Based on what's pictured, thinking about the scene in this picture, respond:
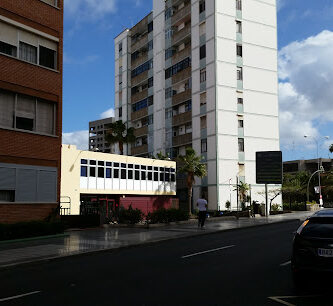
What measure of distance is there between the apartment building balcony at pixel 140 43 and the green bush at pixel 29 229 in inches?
2152

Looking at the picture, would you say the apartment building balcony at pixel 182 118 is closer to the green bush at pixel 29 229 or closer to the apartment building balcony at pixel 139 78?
the apartment building balcony at pixel 139 78

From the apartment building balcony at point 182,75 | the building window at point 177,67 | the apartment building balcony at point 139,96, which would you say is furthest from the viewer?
the apartment building balcony at point 139,96

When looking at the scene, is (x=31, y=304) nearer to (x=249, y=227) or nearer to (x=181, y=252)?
(x=181, y=252)

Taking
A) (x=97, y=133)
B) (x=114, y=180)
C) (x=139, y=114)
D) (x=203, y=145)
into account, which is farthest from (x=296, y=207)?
(x=97, y=133)

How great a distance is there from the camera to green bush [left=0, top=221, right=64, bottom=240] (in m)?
16.6

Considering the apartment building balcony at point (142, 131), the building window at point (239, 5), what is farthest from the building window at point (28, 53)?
the apartment building balcony at point (142, 131)

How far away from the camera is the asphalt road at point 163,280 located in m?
6.86

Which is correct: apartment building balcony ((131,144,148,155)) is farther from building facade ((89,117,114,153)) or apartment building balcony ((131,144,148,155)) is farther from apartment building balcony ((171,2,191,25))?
building facade ((89,117,114,153))

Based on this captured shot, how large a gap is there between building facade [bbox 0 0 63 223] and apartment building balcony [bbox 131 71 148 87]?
47.0m

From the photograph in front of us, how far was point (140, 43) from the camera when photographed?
2788 inches

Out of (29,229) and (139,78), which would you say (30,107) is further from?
(139,78)

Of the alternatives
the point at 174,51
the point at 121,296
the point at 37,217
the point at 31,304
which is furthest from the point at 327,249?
the point at 174,51

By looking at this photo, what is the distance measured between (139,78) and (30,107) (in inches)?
2021

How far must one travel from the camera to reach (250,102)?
5444cm
